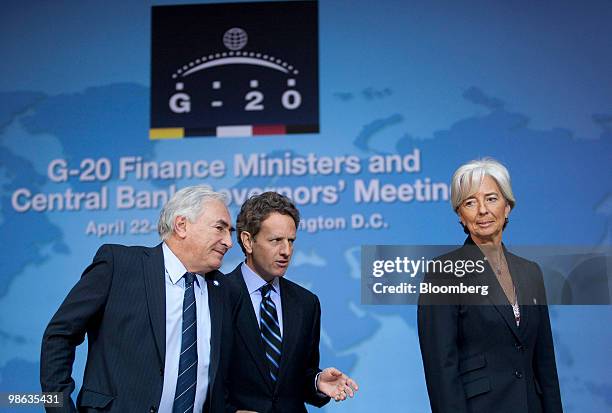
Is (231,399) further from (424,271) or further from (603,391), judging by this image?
(603,391)

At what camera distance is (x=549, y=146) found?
15.1ft

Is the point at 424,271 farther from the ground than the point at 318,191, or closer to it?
closer to it

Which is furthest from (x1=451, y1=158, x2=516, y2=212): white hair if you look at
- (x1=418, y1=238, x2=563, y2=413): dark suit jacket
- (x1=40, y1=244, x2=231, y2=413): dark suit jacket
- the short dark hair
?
(x1=40, y1=244, x2=231, y2=413): dark suit jacket

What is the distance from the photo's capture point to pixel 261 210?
3627 millimetres

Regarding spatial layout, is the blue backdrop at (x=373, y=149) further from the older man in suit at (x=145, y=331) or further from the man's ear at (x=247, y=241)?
the older man in suit at (x=145, y=331)

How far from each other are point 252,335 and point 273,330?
0.10 metres

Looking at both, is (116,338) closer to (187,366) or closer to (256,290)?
(187,366)

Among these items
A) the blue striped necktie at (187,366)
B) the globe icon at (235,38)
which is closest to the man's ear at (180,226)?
the blue striped necktie at (187,366)

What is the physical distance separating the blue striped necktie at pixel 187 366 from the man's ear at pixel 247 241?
57 cm

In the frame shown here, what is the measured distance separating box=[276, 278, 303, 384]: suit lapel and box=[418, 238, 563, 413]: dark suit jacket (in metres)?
0.53

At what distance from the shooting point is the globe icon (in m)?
4.82

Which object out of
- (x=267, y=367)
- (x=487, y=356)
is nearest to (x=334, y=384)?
(x=267, y=367)

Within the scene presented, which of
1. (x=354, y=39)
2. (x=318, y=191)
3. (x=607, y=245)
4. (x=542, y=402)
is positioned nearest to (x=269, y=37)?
(x=354, y=39)

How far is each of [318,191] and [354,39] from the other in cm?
90
